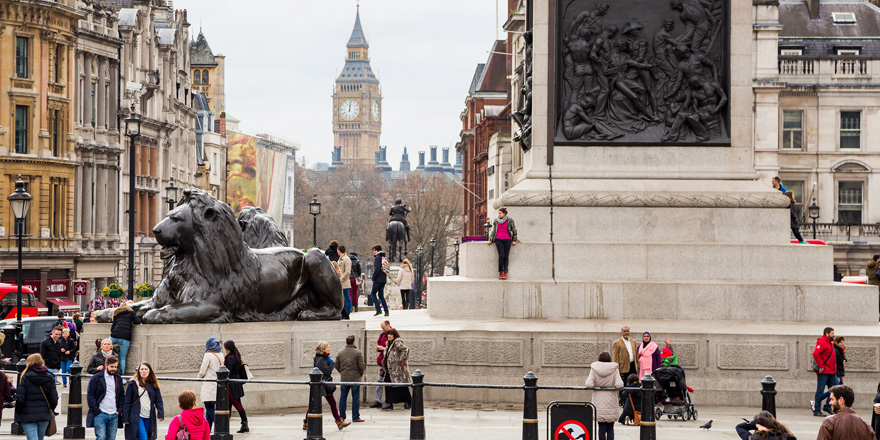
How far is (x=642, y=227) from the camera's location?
2450 centimetres

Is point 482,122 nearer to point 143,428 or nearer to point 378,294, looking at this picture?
point 378,294

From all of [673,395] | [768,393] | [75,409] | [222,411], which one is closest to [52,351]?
[75,409]

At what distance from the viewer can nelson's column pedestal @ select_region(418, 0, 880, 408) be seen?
23312 mm

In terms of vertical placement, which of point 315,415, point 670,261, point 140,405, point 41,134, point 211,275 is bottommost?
point 315,415

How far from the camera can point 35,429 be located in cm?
1708

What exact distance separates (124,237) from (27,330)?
37557 millimetres

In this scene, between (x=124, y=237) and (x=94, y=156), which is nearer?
(x=94, y=156)

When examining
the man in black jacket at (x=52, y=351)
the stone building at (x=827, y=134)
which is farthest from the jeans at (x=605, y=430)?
the stone building at (x=827, y=134)

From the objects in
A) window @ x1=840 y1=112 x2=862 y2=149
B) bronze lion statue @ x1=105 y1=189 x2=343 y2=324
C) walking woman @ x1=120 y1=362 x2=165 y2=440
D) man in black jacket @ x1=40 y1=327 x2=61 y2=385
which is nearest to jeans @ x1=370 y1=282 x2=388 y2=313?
man in black jacket @ x1=40 y1=327 x2=61 y2=385

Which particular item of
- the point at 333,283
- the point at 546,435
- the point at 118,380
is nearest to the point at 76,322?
the point at 333,283

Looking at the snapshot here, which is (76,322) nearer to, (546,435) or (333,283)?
(333,283)

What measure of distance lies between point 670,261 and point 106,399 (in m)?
11.3

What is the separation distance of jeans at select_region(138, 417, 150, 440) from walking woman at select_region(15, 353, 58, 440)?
1276mm

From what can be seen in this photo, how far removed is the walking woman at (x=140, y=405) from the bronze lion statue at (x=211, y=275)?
298cm
